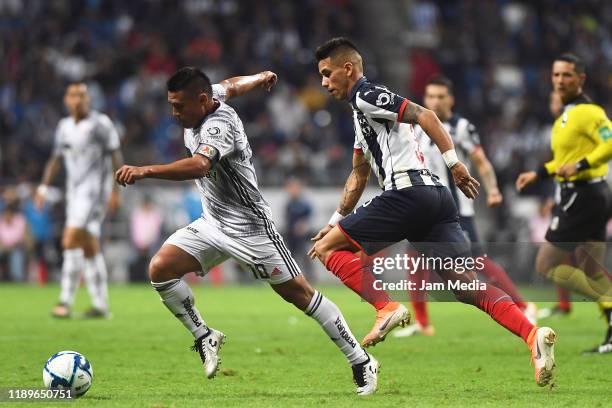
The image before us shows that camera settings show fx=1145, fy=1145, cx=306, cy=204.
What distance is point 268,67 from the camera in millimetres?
25953

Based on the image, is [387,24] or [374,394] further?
[387,24]

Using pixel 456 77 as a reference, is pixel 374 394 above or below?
below

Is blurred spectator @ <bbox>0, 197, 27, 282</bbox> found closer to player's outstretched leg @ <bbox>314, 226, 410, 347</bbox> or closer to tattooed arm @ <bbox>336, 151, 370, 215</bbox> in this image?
tattooed arm @ <bbox>336, 151, 370, 215</bbox>

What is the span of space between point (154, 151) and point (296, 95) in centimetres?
397

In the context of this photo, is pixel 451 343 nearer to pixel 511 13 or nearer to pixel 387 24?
pixel 387 24

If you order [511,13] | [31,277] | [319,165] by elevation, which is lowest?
[31,277]

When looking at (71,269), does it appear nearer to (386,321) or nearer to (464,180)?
(386,321)

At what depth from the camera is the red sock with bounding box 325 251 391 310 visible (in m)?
7.82

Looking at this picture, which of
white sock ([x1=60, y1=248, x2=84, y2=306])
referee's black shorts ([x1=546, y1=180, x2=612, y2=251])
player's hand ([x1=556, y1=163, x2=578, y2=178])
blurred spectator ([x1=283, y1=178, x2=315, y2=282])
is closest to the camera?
player's hand ([x1=556, y1=163, x2=578, y2=178])

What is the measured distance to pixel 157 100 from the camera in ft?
80.0

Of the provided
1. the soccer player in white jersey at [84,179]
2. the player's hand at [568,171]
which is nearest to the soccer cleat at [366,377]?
the player's hand at [568,171]

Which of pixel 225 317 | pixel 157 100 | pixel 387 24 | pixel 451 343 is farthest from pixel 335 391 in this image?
pixel 387 24

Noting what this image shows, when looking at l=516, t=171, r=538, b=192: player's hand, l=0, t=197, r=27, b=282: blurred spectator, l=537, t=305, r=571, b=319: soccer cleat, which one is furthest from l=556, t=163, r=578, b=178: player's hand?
l=0, t=197, r=27, b=282: blurred spectator

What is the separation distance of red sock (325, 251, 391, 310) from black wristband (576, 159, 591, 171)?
2652 millimetres
